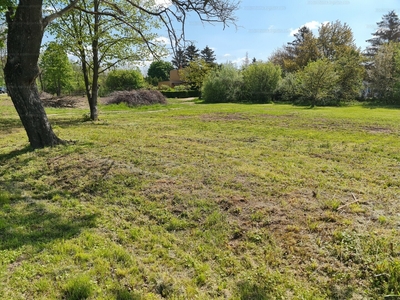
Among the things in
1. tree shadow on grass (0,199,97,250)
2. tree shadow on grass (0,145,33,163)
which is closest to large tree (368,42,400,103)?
tree shadow on grass (0,145,33,163)

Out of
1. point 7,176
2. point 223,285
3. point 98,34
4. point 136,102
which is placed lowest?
point 223,285

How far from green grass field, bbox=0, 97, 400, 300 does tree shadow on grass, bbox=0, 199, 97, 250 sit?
0.02 m

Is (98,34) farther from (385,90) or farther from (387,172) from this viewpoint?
(385,90)

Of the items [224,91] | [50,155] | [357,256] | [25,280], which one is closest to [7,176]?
[50,155]

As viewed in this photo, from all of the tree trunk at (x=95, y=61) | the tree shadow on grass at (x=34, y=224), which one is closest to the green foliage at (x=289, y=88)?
the tree trunk at (x=95, y=61)

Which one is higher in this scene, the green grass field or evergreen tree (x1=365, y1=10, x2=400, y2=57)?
evergreen tree (x1=365, y1=10, x2=400, y2=57)

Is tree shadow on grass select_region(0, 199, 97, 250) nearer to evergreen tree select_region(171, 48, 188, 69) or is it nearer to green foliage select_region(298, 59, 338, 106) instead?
evergreen tree select_region(171, 48, 188, 69)

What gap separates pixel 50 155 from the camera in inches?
225

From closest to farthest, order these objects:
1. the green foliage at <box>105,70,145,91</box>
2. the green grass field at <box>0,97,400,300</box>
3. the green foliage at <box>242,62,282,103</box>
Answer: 1. the green grass field at <box>0,97,400,300</box>
2. the green foliage at <box>242,62,282,103</box>
3. the green foliage at <box>105,70,145,91</box>

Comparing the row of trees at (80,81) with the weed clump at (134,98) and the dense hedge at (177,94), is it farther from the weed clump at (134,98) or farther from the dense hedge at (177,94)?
the weed clump at (134,98)

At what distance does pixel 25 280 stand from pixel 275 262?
227 centimetres

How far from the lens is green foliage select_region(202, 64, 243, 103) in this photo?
2702 cm

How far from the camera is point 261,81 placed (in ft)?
89.8

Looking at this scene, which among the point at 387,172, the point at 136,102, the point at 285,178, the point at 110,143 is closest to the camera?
the point at 285,178
